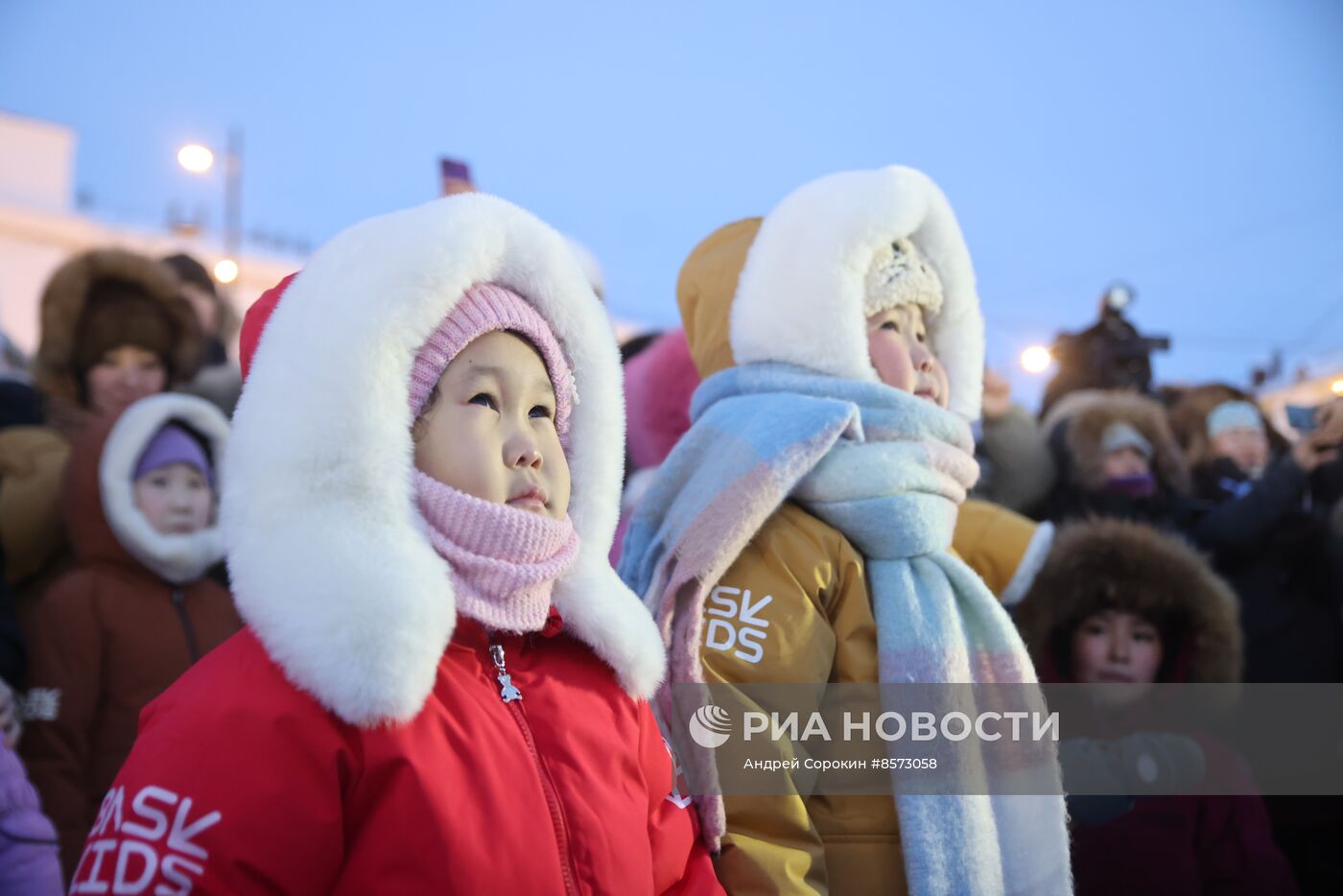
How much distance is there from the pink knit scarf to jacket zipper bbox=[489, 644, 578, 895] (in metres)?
0.07

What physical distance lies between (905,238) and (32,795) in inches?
82.8

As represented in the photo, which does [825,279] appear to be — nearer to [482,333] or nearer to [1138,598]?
[482,333]

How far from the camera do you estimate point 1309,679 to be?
10.9 feet

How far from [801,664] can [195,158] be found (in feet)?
26.0

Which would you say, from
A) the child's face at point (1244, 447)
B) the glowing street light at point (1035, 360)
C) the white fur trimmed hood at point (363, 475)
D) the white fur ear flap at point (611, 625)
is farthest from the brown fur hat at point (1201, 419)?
the white fur trimmed hood at point (363, 475)

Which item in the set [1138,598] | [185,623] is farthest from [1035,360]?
[185,623]

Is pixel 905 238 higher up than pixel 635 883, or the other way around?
pixel 905 238

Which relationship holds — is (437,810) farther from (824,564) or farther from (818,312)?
(818,312)

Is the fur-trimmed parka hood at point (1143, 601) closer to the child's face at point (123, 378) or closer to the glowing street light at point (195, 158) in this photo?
the child's face at point (123, 378)

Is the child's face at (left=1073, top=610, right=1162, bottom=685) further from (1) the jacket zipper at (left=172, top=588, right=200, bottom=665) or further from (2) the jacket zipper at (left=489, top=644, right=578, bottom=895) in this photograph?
(1) the jacket zipper at (left=172, top=588, right=200, bottom=665)

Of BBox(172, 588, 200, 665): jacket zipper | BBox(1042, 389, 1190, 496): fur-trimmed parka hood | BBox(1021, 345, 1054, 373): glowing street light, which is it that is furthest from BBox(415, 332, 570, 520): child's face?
BBox(1021, 345, 1054, 373): glowing street light

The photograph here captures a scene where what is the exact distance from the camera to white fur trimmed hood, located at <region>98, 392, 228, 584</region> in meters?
2.86

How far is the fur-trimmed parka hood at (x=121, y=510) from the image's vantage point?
113 inches

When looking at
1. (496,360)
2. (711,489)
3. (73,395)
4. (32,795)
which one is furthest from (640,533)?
(73,395)
